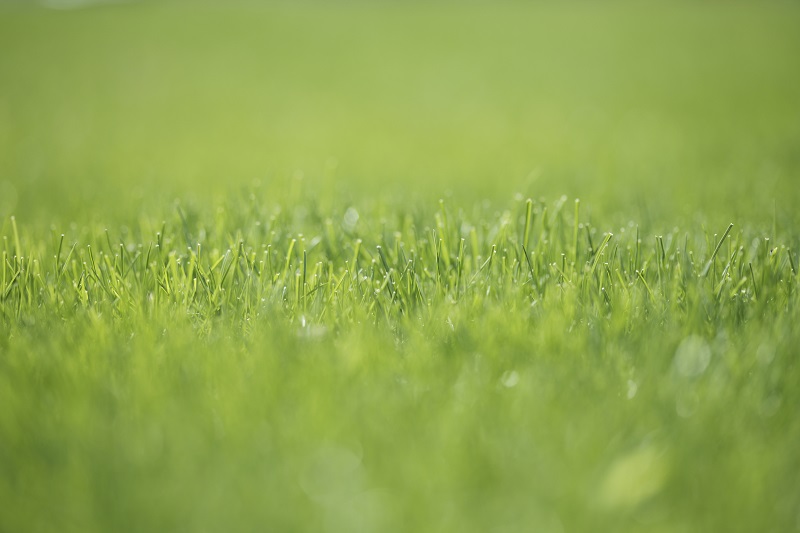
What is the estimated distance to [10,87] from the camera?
10375mm

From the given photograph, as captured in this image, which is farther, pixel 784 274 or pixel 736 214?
pixel 736 214

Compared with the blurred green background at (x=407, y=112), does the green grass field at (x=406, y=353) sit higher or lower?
lower

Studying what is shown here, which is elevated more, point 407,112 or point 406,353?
point 407,112

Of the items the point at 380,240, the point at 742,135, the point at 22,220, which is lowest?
the point at 22,220

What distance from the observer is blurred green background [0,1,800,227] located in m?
3.85

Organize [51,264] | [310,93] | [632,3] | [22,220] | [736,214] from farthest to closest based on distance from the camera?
[632,3] < [310,93] < [22,220] < [736,214] < [51,264]

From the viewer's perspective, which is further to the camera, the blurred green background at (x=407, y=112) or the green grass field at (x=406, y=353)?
the blurred green background at (x=407, y=112)

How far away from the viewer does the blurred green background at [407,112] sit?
385 cm

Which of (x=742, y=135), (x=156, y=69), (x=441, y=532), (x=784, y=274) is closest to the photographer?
(x=441, y=532)

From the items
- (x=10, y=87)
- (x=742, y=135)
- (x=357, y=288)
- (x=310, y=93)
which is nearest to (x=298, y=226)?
(x=357, y=288)

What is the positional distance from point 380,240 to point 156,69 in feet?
38.4

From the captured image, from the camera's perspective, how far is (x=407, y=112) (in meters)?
7.90

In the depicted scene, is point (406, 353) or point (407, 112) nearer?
point (406, 353)

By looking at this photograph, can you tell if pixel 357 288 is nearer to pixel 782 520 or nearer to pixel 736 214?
pixel 782 520
